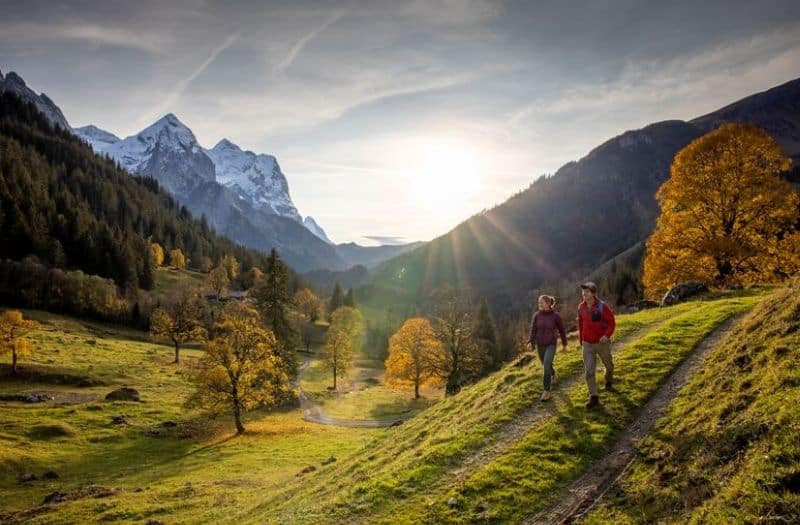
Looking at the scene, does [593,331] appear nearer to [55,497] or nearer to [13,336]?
[55,497]

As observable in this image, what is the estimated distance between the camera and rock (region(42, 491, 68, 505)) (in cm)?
3224

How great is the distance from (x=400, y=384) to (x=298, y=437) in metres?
33.5

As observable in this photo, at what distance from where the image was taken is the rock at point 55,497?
106 ft

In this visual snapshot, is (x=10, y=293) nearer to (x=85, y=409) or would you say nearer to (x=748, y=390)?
(x=85, y=409)

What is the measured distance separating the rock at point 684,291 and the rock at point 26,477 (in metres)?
54.8

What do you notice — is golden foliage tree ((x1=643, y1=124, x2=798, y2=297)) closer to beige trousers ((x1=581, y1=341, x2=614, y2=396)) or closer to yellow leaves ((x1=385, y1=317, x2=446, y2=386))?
beige trousers ((x1=581, y1=341, x2=614, y2=396))

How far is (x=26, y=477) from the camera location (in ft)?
123

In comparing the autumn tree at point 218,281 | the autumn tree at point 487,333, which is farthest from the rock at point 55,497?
the autumn tree at point 218,281

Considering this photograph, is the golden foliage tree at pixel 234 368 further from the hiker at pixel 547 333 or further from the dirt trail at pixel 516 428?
the hiker at pixel 547 333

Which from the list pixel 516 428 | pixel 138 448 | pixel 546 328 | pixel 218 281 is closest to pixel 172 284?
pixel 218 281

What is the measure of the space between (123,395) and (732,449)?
71123 mm

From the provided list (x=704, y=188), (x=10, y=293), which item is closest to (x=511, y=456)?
(x=704, y=188)

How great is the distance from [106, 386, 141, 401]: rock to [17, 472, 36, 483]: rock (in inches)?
952

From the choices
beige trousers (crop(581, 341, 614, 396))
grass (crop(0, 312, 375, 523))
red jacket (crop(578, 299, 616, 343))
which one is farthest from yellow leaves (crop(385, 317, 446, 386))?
red jacket (crop(578, 299, 616, 343))
